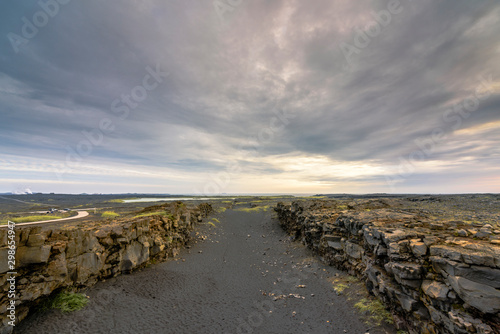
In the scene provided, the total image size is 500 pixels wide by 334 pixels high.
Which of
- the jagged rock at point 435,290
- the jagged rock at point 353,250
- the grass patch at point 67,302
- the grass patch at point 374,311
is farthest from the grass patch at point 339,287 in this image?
the grass patch at point 67,302

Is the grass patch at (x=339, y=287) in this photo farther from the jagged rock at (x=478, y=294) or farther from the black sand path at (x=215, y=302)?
the jagged rock at (x=478, y=294)

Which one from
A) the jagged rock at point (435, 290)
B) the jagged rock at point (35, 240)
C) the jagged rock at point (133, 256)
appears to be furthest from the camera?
the jagged rock at point (133, 256)

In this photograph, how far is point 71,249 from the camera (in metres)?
13.5

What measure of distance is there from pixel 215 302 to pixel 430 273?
14.3m

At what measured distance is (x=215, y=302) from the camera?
1578 centimetres

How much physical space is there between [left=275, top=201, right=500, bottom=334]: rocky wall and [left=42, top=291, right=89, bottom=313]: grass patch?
1873 centimetres

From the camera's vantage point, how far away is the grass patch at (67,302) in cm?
1170

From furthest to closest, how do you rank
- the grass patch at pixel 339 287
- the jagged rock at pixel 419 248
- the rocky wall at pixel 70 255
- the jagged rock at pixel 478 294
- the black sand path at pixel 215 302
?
the grass patch at pixel 339 287 → the black sand path at pixel 215 302 → the rocky wall at pixel 70 255 → the jagged rock at pixel 419 248 → the jagged rock at pixel 478 294

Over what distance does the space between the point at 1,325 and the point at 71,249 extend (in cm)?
444

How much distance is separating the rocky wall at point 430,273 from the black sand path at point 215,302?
8.24ft

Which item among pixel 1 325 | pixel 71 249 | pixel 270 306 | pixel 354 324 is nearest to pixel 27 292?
pixel 1 325

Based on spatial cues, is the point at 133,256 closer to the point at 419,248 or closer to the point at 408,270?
the point at 408,270

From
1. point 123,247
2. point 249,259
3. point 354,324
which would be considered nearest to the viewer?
point 354,324

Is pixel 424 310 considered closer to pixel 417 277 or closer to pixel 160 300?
pixel 417 277
